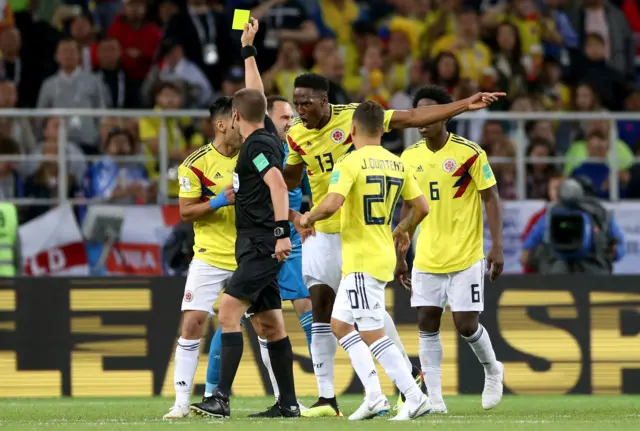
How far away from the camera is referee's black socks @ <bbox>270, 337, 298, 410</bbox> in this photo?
9.76m

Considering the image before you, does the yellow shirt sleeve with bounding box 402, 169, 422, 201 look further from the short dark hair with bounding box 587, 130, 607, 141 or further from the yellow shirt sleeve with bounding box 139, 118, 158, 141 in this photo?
the short dark hair with bounding box 587, 130, 607, 141

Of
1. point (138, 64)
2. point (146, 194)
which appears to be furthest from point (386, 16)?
point (146, 194)

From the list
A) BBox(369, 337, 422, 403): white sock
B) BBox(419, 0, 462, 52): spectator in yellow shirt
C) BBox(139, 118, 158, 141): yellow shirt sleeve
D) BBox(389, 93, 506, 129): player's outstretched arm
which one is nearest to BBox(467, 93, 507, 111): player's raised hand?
BBox(389, 93, 506, 129): player's outstretched arm

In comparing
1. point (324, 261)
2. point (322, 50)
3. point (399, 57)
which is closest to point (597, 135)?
point (399, 57)

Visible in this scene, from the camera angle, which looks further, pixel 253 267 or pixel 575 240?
pixel 575 240

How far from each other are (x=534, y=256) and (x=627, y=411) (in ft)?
12.8

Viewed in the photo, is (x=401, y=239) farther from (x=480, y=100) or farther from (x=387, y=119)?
(x=480, y=100)

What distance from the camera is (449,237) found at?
417 inches

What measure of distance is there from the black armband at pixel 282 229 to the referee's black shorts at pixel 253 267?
12.9 inches

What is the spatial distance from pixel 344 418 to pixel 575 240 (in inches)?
218

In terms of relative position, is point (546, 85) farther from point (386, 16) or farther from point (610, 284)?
point (610, 284)

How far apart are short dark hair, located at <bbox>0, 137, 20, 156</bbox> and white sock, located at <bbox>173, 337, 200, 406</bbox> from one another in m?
5.66

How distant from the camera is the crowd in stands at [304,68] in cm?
1535

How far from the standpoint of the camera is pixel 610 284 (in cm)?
1367
